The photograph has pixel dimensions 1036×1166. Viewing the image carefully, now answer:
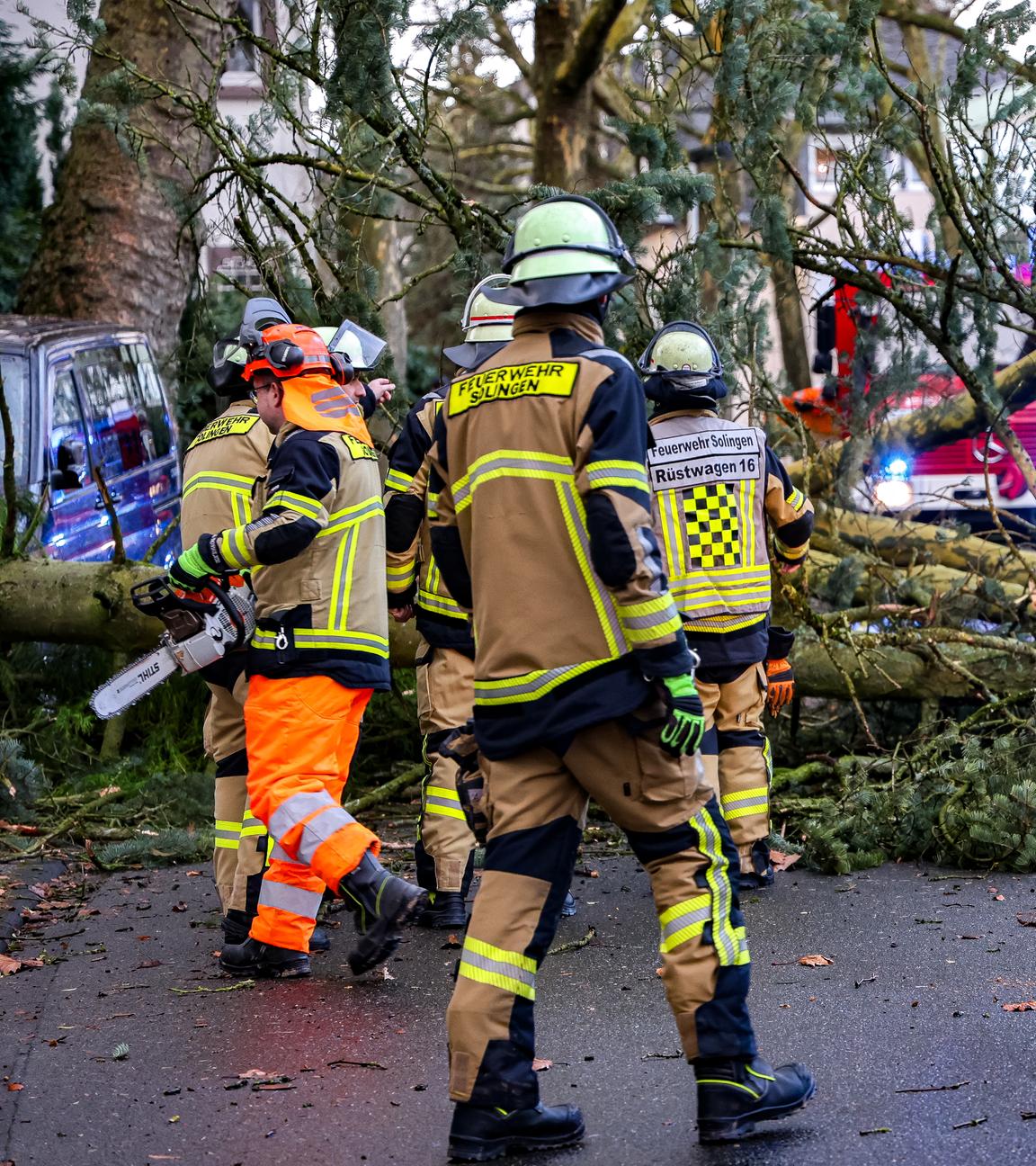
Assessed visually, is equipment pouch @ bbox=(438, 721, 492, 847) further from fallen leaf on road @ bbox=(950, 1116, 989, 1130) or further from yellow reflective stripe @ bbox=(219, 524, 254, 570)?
fallen leaf on road @ bbox=(950, 1116, 989, 1130)

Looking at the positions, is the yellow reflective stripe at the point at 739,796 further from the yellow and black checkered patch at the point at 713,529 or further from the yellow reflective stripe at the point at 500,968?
the yellow reflective stripe at the point at 500,968

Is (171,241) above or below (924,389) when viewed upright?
above

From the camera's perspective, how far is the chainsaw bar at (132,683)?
520cm

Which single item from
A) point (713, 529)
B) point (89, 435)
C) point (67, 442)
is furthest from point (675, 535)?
point (89, 435)

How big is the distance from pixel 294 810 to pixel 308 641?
510 millimetres

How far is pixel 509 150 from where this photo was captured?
20.8 m

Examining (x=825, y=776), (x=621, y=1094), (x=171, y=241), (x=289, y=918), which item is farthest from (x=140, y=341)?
(x=621, y=1094)

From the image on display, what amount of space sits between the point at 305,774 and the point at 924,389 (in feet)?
18.0

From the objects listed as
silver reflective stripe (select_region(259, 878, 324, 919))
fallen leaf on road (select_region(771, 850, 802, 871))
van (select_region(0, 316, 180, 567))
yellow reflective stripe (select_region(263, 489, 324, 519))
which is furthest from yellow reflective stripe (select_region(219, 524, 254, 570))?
van (select_region(0, 316, 180, 567))

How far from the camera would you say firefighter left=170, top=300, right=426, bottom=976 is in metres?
4.52

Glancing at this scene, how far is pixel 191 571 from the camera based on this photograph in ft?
15.1

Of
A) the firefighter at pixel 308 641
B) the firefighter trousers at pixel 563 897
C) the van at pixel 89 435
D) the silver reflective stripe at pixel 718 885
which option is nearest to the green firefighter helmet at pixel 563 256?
the firefighter trousers at pixel 563 897

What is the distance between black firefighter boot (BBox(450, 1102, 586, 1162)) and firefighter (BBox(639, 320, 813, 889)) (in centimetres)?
227

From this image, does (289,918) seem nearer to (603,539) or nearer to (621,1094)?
(621,1094)
